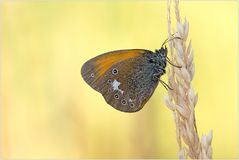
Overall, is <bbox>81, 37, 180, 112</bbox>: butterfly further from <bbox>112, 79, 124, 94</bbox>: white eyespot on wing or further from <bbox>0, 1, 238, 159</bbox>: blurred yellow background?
<bbox>0, 1, 238, 159</bbox>: blurred yellow background

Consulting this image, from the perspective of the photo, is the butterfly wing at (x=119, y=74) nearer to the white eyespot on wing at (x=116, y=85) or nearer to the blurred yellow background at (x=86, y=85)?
the white eyespot on wing at (x=116, y=85)

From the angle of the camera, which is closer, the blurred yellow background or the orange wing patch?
the orange wing patch

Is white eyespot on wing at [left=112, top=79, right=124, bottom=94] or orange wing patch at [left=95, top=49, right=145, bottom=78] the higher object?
orange wing patch at [left=95, top=49, right=145, bottom=78]

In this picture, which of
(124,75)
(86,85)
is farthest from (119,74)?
(86,85)

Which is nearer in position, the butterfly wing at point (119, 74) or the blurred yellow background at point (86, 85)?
the butterfly wing at point (119, 74)

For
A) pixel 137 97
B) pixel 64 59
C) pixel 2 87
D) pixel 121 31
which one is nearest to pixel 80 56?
pixel 64 59

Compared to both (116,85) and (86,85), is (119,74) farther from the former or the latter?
(86,85)

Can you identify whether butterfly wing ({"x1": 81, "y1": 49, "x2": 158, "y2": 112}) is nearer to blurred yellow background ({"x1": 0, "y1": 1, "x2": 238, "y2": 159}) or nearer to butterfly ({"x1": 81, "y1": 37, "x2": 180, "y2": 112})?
butterfly ({"x1": 81, "y1": 37, "x2": 180, "y2": 112})

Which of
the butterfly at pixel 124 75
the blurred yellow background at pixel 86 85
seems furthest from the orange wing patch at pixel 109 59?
the blurred yellow background at pixel 86 85

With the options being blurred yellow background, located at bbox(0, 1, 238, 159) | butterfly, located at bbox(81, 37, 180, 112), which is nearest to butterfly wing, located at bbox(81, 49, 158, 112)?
butterfly, located at bbox(81, 37, 180, 112)
